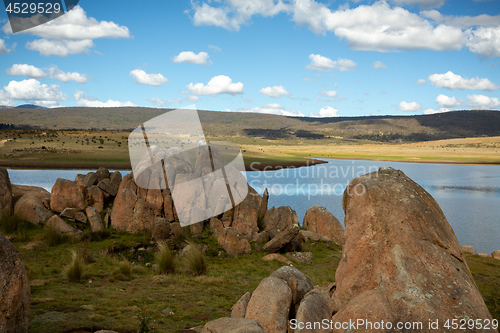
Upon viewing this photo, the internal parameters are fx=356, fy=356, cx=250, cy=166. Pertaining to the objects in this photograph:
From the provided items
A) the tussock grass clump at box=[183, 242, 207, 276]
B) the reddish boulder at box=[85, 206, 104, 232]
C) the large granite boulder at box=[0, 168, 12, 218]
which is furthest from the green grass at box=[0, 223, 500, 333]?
the large granite boulder at box=[0, 168, 12, 218]

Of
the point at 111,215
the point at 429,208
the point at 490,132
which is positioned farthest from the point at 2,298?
the point at 490,132

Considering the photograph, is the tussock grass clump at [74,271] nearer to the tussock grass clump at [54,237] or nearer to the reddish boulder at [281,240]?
the tussock grass clump at [54,237]

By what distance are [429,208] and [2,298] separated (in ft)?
26.3

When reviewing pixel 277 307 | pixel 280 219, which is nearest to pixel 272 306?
pixel 277 307

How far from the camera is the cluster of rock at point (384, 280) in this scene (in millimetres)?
5785

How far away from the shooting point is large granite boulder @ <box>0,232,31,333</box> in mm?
5965

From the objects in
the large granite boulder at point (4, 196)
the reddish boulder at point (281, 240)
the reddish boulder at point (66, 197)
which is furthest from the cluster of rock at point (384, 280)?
the large granite boulder at point (4, 196)

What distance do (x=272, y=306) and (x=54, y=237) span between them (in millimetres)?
12121

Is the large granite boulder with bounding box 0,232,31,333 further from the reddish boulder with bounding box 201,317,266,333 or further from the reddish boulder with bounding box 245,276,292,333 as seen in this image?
the reddish boulder with bounding box 245,276,292,333

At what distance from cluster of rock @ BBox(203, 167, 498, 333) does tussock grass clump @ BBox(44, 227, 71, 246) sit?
11.0 m

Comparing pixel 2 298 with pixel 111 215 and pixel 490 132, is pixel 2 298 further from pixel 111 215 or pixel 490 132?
pixel 490 132

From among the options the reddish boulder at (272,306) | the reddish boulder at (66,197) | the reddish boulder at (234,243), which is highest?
the reddish boulder at (66,197)

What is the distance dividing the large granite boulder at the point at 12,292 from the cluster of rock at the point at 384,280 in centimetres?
330

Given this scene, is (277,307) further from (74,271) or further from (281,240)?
(281,240)
